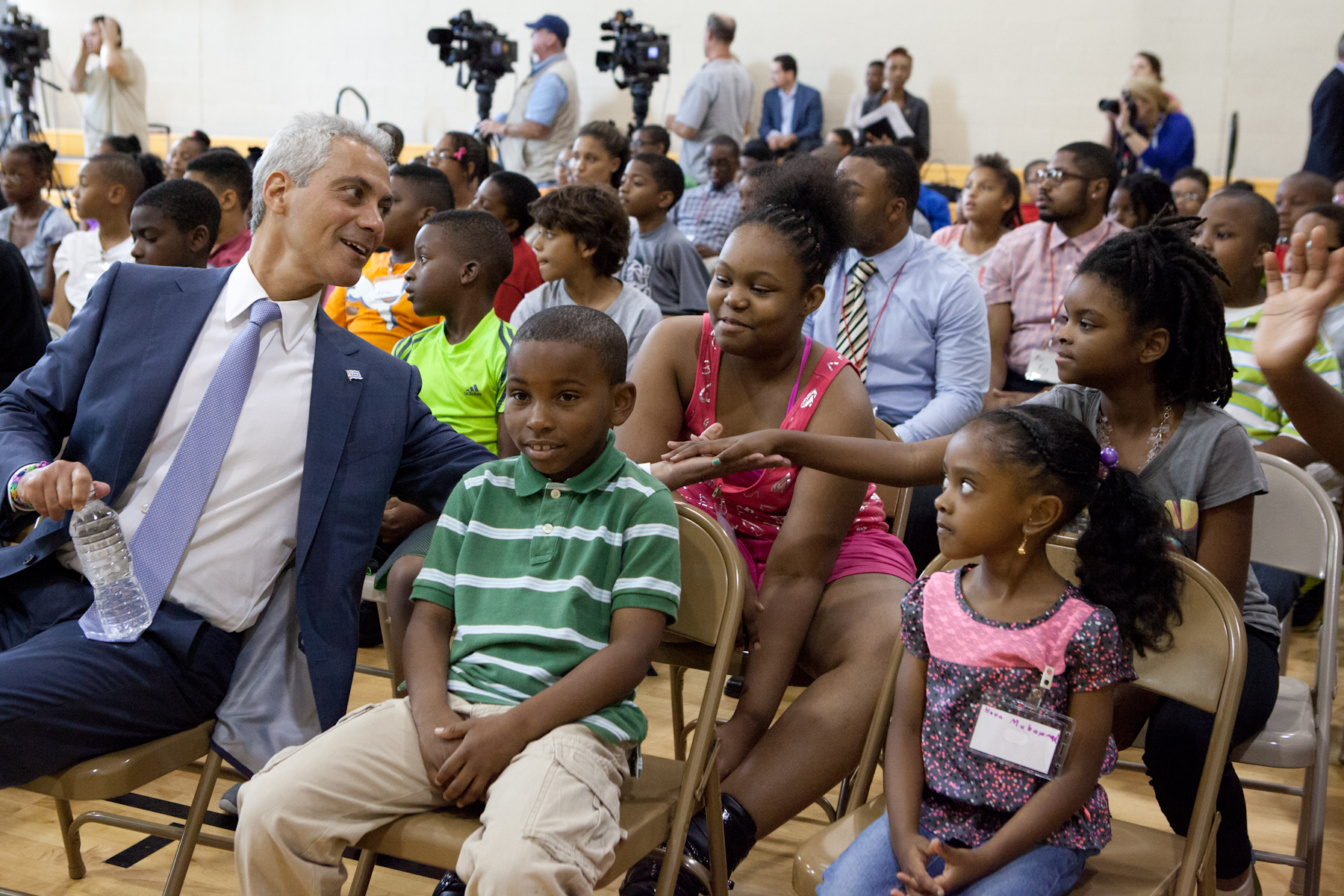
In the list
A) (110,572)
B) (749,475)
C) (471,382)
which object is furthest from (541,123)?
(110,572)

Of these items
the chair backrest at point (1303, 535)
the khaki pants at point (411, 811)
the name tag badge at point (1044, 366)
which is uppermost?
the name tag badge at point (1044, 366)

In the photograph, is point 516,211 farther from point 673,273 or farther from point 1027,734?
point 1027,734

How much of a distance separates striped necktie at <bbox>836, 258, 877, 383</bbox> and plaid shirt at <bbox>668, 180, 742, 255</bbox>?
3.38m

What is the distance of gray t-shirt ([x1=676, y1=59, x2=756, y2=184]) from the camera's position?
8.48 m

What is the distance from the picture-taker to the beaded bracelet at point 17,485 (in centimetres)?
164

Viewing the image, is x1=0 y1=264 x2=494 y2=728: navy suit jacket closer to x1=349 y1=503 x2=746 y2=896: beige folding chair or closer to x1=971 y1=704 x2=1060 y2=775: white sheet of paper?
x1=349 y1=503 x2=746 y2=896: beige folding chair

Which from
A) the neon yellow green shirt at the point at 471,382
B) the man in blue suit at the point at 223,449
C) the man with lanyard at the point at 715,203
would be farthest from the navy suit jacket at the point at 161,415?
the man with lanyard at the point at 715,203

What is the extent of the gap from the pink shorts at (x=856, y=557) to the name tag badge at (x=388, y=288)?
68.8 inches

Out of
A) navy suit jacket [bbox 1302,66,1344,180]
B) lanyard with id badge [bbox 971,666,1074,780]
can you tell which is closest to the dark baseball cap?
navy suit jacket [bbox 1302,66,1344,180]

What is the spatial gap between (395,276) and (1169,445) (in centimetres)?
246

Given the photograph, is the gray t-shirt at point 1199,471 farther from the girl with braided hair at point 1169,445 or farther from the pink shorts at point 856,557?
the pink shorts at point 856,557

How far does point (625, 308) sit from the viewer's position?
3.34 metres

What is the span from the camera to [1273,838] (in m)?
2.42

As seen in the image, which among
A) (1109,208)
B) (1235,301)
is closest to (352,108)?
(1109,208)
